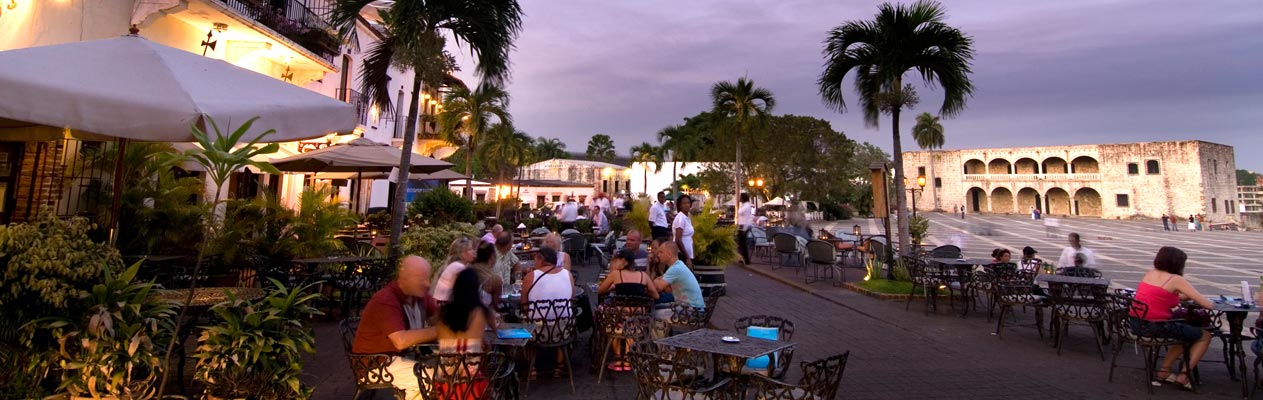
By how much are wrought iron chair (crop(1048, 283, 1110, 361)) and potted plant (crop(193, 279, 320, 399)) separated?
6.77m

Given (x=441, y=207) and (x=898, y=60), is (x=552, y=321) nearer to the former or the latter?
(x=898, y=60)

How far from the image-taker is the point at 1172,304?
467cm

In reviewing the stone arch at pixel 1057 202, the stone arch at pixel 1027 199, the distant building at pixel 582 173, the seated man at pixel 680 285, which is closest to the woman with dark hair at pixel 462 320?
the seated man at pixel 680 285

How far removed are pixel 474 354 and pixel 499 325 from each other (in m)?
1.41

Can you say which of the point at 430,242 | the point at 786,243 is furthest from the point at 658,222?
the point at 786,243

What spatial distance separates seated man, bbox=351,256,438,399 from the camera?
319cm

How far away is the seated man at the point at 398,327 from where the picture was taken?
126 inches

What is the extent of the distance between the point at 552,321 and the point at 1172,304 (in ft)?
17.6

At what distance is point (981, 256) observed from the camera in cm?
1789

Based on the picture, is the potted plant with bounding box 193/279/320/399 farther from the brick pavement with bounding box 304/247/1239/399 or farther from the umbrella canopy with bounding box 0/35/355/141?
the brick pavement with bounding box 304/247/1239/399

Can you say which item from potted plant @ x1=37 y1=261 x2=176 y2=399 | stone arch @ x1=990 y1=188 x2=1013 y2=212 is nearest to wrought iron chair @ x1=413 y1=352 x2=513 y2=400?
potted plant @ x1=37 y1=261 x2=176 y2=399

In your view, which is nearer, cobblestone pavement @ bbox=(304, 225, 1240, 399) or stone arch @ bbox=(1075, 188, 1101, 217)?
cobblestone pavement @ bbox=(304, 225, 1240, 399)

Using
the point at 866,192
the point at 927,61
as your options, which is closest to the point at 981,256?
the point at 927,61

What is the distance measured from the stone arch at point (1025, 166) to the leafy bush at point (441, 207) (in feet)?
214
